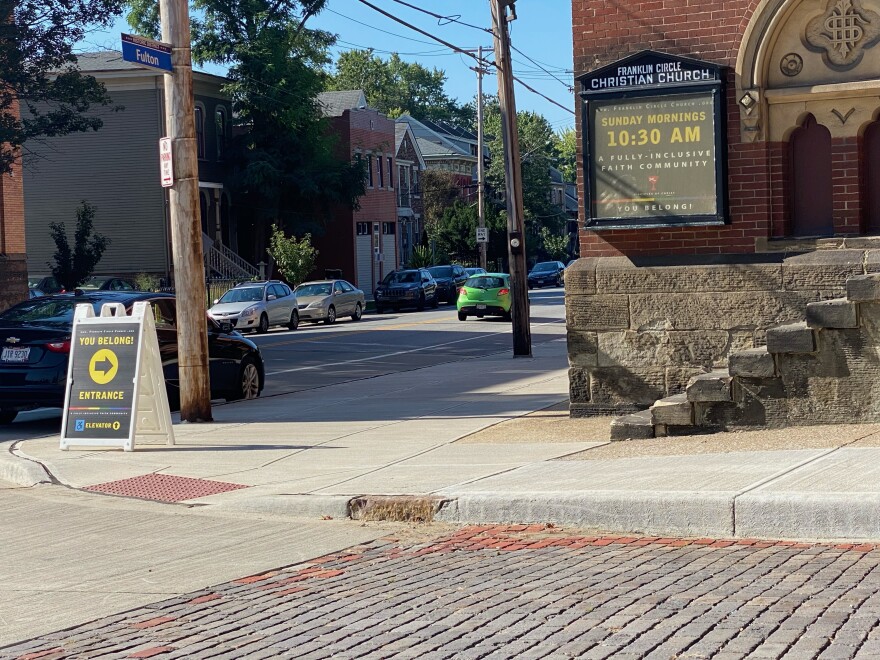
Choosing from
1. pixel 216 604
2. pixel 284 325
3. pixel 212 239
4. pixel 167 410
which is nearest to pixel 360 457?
pixel 167 410

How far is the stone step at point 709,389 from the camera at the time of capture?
35.2 ft

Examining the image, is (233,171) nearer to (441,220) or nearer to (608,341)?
(441,220)

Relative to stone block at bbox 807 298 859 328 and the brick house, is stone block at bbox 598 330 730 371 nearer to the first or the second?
stone block at bbox 807 298 859 328

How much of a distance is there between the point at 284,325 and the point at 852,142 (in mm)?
28144

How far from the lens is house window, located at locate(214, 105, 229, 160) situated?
52.3 metres

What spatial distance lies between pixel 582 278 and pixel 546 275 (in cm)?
5984

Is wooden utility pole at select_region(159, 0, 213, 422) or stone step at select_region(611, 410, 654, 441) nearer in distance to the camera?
stone step at select_region(611, 410, 654, 441)

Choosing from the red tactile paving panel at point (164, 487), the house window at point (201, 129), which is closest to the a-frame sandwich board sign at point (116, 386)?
the red tactile paving panel at point (164, 487)

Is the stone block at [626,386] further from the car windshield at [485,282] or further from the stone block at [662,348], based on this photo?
the car windshield at [485,282]

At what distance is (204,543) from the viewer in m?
8.03

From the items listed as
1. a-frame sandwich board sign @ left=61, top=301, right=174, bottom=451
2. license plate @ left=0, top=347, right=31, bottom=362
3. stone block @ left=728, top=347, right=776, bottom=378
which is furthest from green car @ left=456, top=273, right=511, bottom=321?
stone block @ left=728, top=347, right=776, bottom=378

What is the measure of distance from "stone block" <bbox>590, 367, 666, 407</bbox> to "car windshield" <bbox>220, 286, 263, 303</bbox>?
80.6ft

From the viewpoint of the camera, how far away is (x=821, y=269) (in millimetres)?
11320

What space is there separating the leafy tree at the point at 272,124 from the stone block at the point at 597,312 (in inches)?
1555
